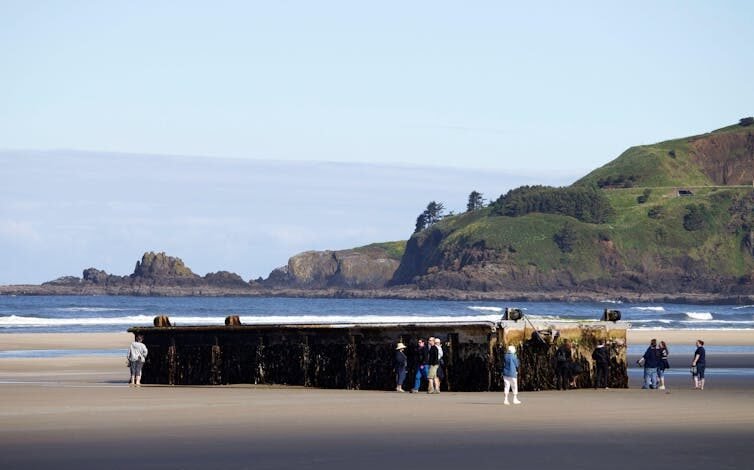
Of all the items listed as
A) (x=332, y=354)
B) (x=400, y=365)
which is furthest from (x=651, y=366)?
(x=332, y=354)

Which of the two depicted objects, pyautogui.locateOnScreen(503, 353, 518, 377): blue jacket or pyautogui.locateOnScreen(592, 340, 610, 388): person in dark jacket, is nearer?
pyautogui.locateOnScreen(503, 353, 518, 377): blue jacket

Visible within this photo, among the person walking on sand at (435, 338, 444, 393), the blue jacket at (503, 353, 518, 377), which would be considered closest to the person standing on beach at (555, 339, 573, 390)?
the person walking on sand at (435, 338, 444, 393)

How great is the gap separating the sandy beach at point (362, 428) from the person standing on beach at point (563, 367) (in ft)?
3.20

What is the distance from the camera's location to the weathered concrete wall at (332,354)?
38.1 m

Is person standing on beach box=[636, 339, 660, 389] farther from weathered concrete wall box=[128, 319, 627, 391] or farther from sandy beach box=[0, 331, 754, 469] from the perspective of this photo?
weathered concrete wall box=[128, 319, 627, 391]

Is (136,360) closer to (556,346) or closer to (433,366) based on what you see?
(433,366)

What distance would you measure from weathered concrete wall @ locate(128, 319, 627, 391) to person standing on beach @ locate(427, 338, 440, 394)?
0.94m

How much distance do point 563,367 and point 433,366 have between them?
433 centimetres

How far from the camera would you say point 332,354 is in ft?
132

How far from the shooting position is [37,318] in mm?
114750

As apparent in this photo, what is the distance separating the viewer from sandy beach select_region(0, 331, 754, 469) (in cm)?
2128

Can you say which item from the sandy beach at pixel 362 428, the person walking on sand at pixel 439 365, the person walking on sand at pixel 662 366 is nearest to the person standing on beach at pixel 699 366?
the sandy beach at pixel 362 428

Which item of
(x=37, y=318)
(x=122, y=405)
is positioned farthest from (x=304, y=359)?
(x=37, y=318)

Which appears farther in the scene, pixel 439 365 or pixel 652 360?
pixel 652 360
